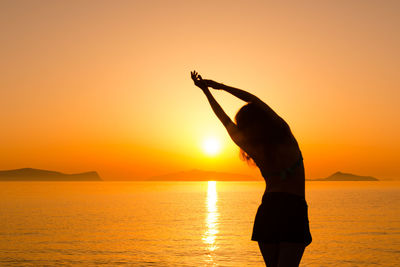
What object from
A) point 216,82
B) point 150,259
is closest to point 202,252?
point 150,259

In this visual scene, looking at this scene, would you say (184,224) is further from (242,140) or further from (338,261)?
(242,140)

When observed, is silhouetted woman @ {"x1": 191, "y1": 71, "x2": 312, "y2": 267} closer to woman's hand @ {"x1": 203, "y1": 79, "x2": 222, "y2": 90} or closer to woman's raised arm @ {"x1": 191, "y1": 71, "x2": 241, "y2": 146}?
woman's raised arm @ {"x1": 191, "y1": 71, "x2": 241, "y2": 146}

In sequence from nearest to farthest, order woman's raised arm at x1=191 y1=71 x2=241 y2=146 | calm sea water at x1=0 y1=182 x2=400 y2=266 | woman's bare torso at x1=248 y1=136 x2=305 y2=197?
woman's bare torso at x1=248 y1=136 x2=305 y2=197
woman's raised arm at x1=191 y1=71 x2=241 y2=146
calm sea water at x1=0 y1=182 x2=400 y2=266

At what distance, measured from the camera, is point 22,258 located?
2689cm

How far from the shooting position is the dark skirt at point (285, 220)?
3.11 m

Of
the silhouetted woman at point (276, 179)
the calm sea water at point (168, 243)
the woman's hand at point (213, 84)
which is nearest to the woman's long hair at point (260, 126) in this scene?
the silhouetted woman at point (276, 179)

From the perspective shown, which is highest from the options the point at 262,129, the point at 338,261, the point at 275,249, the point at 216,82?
the point at 216,82

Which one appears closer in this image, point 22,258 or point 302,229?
point 302,229

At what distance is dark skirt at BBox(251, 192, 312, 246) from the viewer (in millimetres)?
3113

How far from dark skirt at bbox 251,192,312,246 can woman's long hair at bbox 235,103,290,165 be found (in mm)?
344

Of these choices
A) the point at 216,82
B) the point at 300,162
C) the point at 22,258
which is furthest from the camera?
the point at 22,258

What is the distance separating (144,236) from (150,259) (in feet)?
36.3

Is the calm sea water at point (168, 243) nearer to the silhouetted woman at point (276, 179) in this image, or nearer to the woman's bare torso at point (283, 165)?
the silhouetted woman at point (276, 179)

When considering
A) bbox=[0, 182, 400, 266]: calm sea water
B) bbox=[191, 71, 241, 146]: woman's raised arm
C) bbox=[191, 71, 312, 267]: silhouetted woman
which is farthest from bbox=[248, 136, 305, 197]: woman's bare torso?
bbox=[0, 182, 400, 266]: calm sea water
